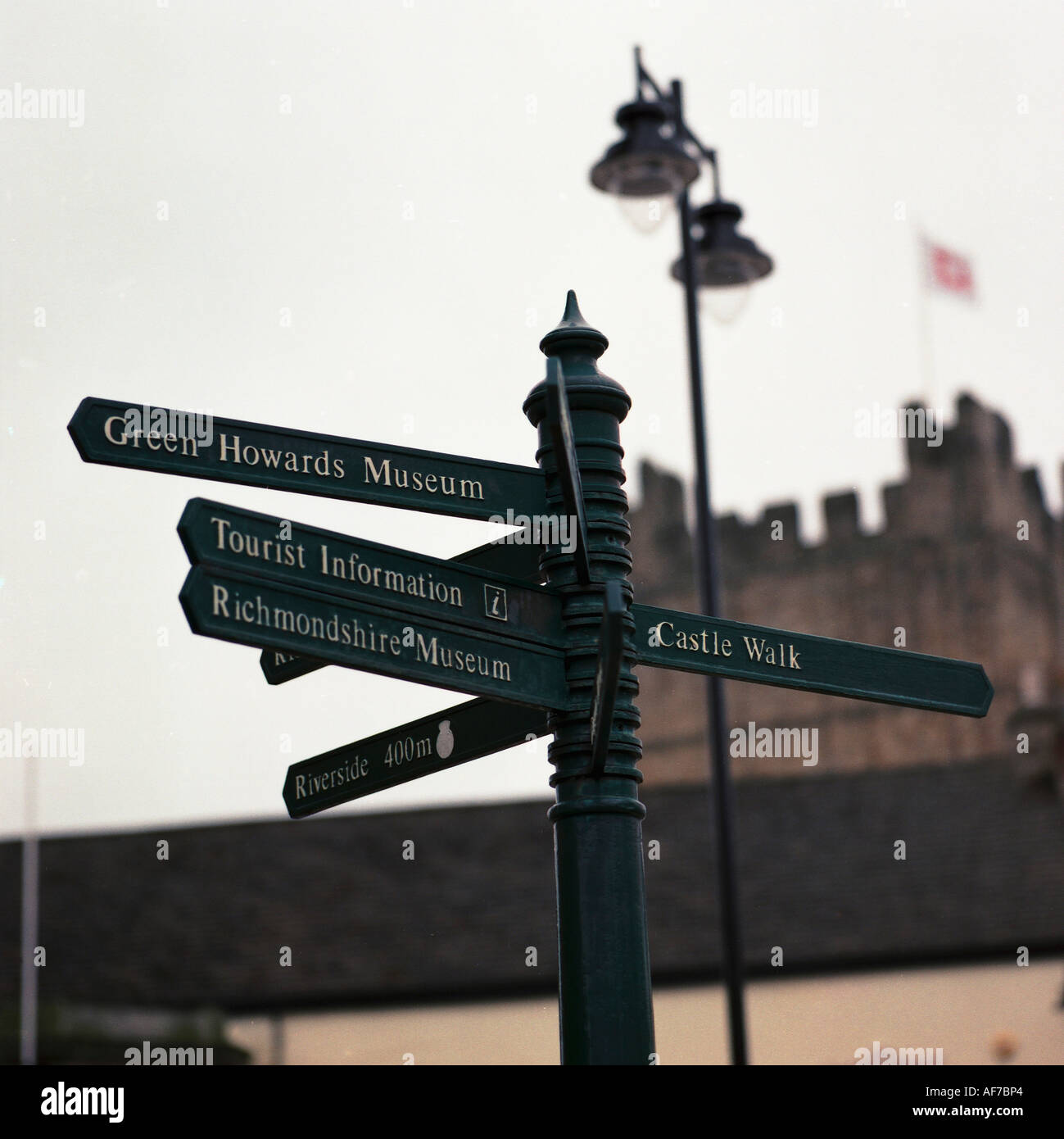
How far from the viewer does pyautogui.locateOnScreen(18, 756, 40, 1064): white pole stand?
25344 mm

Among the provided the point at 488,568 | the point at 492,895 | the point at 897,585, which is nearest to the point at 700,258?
the point at 488,568

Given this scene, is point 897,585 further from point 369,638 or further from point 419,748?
point 369,638

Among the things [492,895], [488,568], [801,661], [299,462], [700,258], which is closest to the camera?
[299,462]

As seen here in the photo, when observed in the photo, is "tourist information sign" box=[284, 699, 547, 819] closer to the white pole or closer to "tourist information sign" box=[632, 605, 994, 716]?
"tourist information sign" box=[632, 605, 994, 716]

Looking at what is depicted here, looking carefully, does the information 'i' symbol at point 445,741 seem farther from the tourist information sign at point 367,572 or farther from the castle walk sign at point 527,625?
the tourist information sign at point 367,572

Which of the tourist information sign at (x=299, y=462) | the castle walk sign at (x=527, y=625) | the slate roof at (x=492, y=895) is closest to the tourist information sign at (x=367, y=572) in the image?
the castle walk sign at (x=527, y=625)

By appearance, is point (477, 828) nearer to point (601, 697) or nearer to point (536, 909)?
point (536, 909)

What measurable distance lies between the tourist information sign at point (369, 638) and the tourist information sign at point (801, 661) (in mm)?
333

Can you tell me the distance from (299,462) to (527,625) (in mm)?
582

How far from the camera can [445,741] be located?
3928 millimetres

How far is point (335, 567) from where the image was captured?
3.35 meters

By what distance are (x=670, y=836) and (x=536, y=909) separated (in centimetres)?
249

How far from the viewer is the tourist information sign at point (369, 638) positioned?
3.03 m

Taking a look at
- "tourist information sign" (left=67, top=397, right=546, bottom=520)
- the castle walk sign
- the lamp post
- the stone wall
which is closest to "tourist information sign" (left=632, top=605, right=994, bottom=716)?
the castle walk sign
